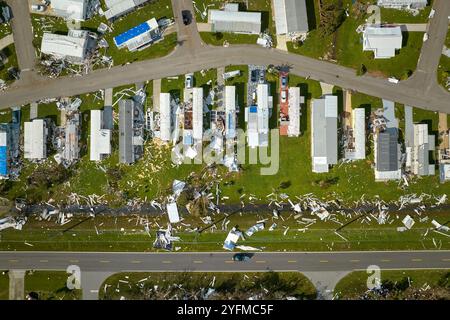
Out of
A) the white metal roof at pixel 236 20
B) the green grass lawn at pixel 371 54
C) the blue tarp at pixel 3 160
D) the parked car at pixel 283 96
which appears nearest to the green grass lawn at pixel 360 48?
the green grass lawn at pixel 371 54

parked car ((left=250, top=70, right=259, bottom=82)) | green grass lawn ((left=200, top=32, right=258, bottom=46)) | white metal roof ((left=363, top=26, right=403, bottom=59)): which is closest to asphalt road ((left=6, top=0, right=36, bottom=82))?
green grass lawn ((left=200, top=32, right=258, bottom=46))

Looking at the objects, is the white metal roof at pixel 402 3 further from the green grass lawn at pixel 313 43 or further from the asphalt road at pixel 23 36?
the asphalt road at pixel 23 36

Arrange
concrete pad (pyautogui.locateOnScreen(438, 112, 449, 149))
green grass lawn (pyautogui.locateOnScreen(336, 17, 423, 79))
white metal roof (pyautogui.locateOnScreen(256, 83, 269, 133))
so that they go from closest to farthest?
white metal roof (pyautogui.locateOnScreen(256, 83, 269, 133)) < green grass lawn (pyautogui.locateOnScreen(336, 17, 423, 79)) < concrete pad (pyautogui.locateOnScreen(438, 112, 449, 149))

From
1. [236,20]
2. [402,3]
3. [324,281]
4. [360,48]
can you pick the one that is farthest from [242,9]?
[324,281]

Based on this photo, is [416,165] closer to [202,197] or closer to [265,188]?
[265,188]

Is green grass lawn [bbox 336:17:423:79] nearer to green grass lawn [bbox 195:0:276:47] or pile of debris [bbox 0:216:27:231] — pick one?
green grass lawn [bbox 195:0:276:47]

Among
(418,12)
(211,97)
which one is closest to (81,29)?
Result: (211,97)
